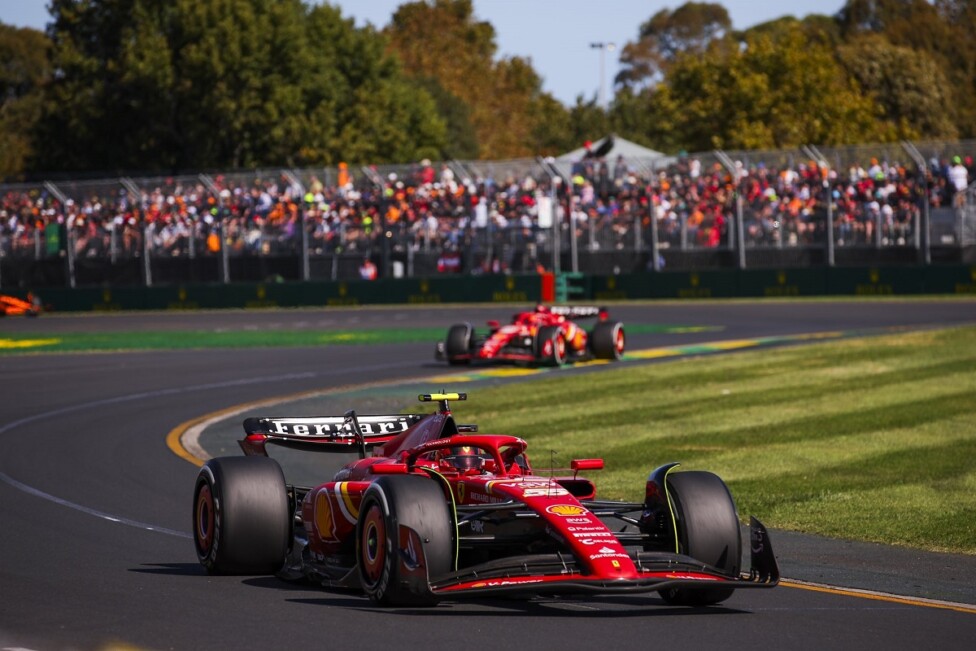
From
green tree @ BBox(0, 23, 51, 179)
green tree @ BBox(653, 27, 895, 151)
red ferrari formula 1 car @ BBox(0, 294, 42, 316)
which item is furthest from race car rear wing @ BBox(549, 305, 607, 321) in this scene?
green tree @ BBox(0, 23, 51, 179)

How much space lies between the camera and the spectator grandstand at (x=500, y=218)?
1626 inches

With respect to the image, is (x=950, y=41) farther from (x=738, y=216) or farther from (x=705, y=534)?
(x=705, y=534)

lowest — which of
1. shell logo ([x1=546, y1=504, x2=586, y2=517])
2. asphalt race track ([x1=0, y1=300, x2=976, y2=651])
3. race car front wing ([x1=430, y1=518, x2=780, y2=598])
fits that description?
asphalt race track ([x1=0, y1=300, x2=976, y2=651])

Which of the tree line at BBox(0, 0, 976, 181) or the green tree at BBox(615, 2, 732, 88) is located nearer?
the tree line at BBox(0, 0, 976, 181)

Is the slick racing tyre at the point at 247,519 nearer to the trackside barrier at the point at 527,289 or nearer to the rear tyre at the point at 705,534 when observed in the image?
the rear tyre at the point at 705,534

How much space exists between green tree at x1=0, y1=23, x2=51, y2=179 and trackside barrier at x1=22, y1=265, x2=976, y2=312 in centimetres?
4283

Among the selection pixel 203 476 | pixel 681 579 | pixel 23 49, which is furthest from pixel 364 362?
pixel 23 49

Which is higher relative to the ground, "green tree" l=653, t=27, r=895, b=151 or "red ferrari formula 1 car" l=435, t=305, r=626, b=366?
"green tree" l=653, t=27, r=895, b=151

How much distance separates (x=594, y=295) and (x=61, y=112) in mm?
36394

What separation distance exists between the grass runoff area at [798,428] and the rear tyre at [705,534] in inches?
111

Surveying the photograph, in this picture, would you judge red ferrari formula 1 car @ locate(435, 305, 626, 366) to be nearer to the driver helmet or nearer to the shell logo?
the driver helmet

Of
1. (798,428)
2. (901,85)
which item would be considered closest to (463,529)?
(798,428)

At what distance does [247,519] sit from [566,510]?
223 cm

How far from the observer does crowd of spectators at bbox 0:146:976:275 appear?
1634 inches
